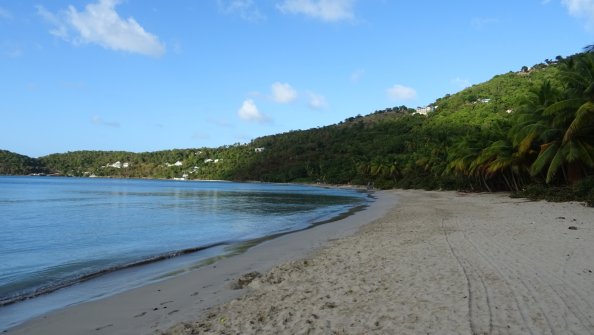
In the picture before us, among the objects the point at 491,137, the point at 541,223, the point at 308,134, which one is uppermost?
the point at 308,134

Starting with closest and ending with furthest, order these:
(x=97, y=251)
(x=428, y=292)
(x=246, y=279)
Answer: (x=428, y=292)
(x=246, y=279)
(x=97, y=251)

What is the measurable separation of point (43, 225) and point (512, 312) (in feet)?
85.9

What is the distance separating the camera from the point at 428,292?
24.7 ft

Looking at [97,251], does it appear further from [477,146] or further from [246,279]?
[477,146]

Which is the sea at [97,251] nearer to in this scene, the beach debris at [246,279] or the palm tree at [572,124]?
the beach debris at [246,279]

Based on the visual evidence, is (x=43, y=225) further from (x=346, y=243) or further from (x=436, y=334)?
(x=436, y=334)

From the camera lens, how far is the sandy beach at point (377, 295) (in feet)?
19.9

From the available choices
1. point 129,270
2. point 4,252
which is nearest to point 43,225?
point 4,252

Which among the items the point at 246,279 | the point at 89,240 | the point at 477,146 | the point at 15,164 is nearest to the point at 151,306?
the point at 246,279

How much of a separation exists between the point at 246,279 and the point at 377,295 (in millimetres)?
3602

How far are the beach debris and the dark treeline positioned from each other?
2124 cm

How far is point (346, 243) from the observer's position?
15.3 m

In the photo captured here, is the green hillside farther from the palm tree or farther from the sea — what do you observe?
the palm tree

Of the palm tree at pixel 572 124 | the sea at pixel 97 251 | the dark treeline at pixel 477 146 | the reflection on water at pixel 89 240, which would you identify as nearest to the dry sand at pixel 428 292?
the sea at pixel 97 251
